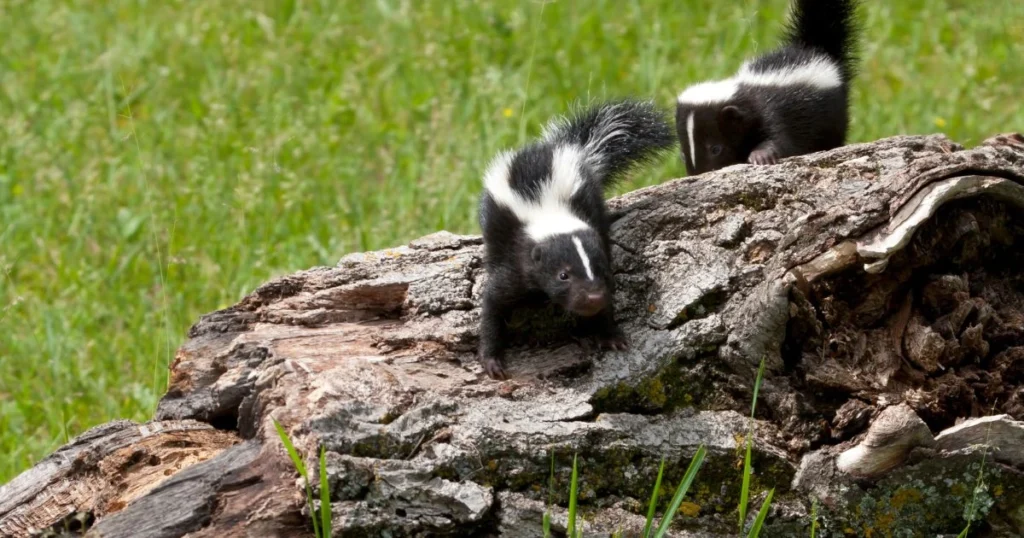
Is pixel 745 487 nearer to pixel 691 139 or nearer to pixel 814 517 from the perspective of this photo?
pixel 814 517

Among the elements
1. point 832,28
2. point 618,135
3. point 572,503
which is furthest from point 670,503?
point 832,28

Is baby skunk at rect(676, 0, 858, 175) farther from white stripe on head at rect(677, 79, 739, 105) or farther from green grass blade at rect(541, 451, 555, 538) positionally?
green grass blade at rect(541, 451, 555, 538)

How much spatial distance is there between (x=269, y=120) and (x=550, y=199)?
4104 millimetres

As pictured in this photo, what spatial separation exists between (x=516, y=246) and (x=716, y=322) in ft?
2.90

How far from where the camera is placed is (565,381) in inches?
155

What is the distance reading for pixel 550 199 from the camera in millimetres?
4559

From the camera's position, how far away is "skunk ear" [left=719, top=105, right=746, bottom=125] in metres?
5.88

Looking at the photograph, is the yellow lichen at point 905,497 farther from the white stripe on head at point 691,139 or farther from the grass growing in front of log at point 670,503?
the white stripe on head at point 691,139

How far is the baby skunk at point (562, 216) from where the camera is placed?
4.13 meters

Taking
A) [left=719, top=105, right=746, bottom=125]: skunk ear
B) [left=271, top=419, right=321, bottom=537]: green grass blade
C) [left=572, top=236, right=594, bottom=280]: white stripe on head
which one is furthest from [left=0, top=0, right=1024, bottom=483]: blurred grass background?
[left=271, top=419, right=321, bottom=537]: green grass blade

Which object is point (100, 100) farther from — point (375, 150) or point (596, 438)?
point (596, 438)

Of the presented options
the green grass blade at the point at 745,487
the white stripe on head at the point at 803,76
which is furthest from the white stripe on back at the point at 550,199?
the white stripe on head at the point at 803,76

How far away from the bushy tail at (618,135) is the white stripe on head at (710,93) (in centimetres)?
88

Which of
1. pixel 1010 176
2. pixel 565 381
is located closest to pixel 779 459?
pixel 565 381
